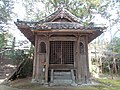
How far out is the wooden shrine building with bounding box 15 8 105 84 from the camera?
35.9 feet

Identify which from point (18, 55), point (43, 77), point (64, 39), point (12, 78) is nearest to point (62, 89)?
point (43, 77)

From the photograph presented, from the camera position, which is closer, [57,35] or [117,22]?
[57,35]

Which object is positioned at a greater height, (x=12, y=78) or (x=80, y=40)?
(x=80, y=40)

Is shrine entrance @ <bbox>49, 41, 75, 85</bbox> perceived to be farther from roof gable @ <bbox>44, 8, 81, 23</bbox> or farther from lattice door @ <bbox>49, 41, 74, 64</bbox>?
roof gable @ <bbox>44, 8, 81, 23</bbox>

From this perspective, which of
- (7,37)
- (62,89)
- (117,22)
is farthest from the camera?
(7,37)

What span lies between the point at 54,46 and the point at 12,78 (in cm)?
419

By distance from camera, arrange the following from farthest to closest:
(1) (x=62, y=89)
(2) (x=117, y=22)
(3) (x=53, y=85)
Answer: (2) (x=117, y=22) → (3) (x=53, y=85) → (1) (x=62, y=89)

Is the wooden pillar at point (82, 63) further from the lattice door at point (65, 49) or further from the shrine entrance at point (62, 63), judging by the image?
the lattice door at point (65, 49)

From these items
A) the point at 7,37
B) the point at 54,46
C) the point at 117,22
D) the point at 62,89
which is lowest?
the point at 62,89

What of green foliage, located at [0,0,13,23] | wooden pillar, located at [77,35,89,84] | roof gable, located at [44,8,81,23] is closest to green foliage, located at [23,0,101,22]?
green foliage, located at [0,0,13,23]

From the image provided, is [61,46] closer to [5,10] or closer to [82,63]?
[82,63]

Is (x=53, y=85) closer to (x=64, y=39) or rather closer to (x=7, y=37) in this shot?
(x=64, y=39)

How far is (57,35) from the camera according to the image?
11883 mm

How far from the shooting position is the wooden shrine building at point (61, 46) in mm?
10945
